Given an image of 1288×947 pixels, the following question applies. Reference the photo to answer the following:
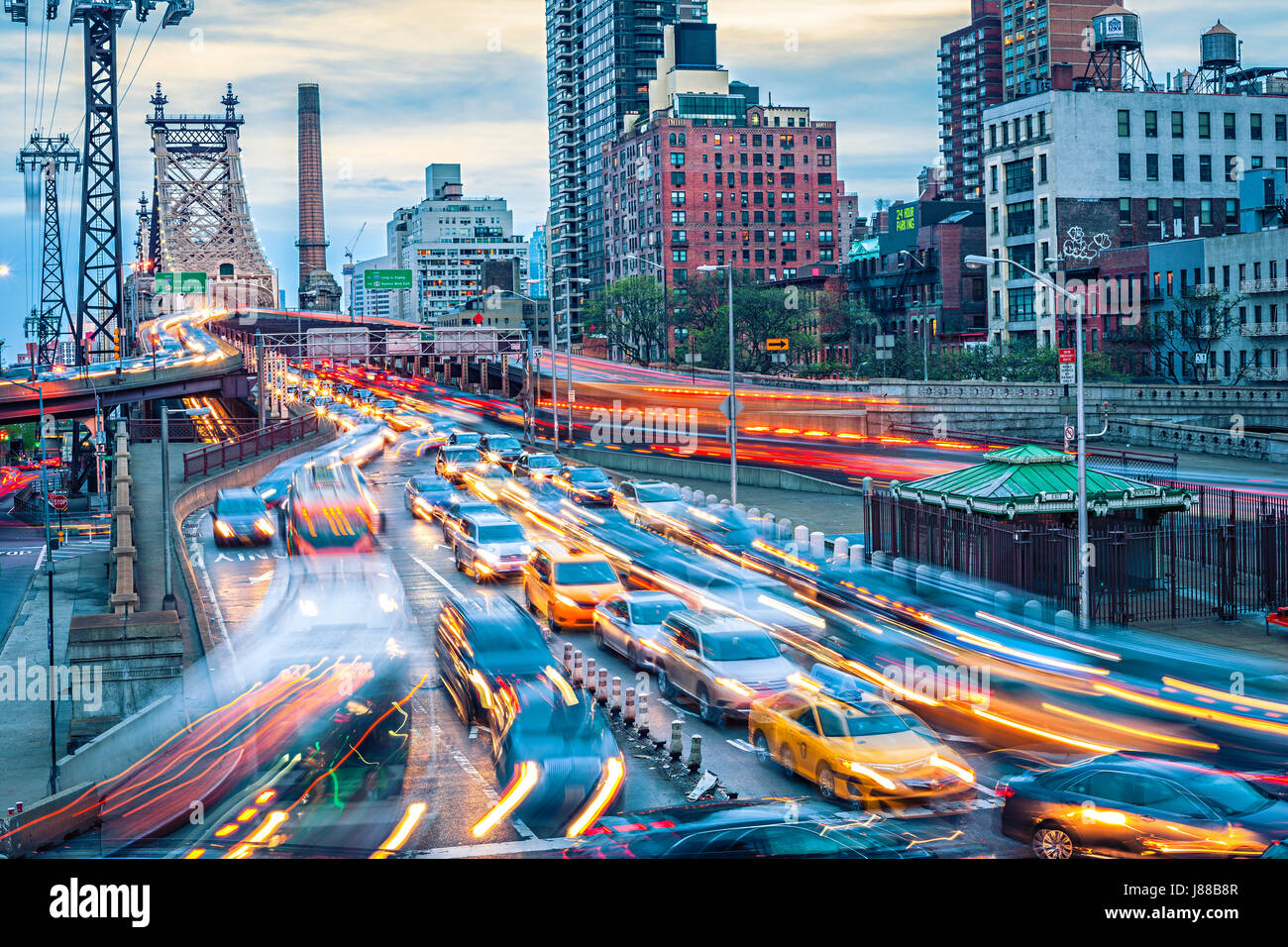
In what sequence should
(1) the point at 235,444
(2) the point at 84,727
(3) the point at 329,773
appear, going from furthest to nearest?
(1) the point at 235,444 < (2) the point at 84,727 < (3) the point at 329,773

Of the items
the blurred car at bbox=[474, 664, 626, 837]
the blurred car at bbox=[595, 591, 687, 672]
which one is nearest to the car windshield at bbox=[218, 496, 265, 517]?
the blurred car at bbox=[595, 591, 687, 672]

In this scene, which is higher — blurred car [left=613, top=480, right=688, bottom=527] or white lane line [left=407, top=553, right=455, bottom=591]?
blurred car [left=613, top=480, right=688, bottom=527]

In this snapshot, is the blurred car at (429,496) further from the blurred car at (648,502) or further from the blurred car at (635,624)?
the blurred car at (635,624)

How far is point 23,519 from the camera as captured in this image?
71.6 m

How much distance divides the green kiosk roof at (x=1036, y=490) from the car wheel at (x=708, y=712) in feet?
40.0

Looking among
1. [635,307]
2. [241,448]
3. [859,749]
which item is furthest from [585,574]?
[635,307]

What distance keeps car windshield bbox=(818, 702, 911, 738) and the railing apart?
123ft

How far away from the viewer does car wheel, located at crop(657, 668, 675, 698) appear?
73.2 feet

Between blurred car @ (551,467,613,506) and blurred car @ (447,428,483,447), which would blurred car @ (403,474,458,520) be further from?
blurred car @ (447,428,483,447)

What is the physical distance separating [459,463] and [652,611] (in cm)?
3122

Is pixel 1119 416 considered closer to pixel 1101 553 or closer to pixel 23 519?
pixel 1101 553

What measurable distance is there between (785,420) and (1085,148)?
36.7 metres
